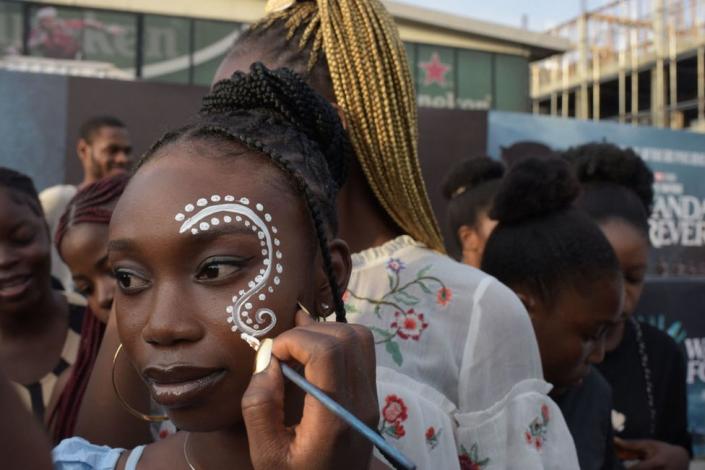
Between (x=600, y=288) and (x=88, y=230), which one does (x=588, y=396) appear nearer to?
(x=600, y=288)

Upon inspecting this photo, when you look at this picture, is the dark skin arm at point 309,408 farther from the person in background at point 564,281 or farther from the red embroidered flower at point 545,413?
the person in background at point 564,281

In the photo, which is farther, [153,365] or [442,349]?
[442,349]

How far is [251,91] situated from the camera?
1.32 metres

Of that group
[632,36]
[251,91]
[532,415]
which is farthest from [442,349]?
[632,36]

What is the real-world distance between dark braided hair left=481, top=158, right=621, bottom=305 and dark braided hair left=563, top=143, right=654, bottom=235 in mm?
742

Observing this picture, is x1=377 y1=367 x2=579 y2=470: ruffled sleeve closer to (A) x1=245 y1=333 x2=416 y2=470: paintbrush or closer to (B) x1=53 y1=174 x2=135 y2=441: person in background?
(A) x1=245 y1=333 x2=416 y2=470: paintbrush

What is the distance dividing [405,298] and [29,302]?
1.56m

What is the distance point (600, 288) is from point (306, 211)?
132 centimetres

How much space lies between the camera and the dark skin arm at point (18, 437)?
0.64 meters

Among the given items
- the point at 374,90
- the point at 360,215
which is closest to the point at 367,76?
the point at 374,90

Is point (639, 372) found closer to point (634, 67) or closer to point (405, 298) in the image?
point (405, 298)

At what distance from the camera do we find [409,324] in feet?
5.14

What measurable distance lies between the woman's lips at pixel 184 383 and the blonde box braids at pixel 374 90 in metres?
0.65

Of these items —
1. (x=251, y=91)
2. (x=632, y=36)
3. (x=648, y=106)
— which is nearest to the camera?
(x=251, y=91)
